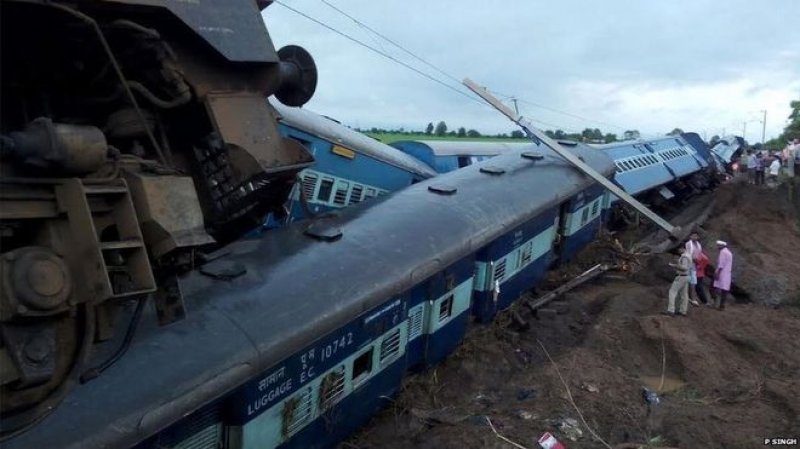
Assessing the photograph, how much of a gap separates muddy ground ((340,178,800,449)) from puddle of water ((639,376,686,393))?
2 centimetres

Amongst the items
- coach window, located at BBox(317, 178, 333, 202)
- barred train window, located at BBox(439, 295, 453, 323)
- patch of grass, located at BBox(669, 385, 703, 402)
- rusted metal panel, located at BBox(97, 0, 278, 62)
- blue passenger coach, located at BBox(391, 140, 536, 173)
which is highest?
rusted metal panel, located at BBox(97, 0, 278, 62)

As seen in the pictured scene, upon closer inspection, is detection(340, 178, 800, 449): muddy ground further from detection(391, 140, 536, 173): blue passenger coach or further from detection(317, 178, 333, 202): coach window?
detection(391, 140, 536, 173): blue passenger coach

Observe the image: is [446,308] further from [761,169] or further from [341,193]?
[761,169]

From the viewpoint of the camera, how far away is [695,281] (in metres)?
12.4

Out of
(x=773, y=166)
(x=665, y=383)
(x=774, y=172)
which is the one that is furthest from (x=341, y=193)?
(x=773, y=166)

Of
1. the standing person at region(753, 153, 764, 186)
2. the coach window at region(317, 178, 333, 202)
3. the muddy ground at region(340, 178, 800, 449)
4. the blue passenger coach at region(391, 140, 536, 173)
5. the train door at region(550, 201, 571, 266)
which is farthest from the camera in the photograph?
the standing person at region(753, 153, 764, 186)

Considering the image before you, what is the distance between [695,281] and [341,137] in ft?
21.0

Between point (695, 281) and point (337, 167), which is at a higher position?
point (337, 167)

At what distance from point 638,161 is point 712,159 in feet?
29.4

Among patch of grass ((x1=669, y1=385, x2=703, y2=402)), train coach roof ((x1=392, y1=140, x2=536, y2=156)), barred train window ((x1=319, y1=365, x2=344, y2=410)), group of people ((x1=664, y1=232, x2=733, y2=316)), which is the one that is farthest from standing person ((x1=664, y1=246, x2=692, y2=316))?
barred train window ((x1=319, y1=365, x2=344, y2=410))

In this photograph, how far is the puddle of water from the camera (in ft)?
28.8

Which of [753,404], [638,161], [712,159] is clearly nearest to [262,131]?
[753,404]

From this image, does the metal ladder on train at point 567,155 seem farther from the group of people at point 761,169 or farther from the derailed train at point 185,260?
the group of people at point 761,169

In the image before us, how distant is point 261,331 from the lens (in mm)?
5809
